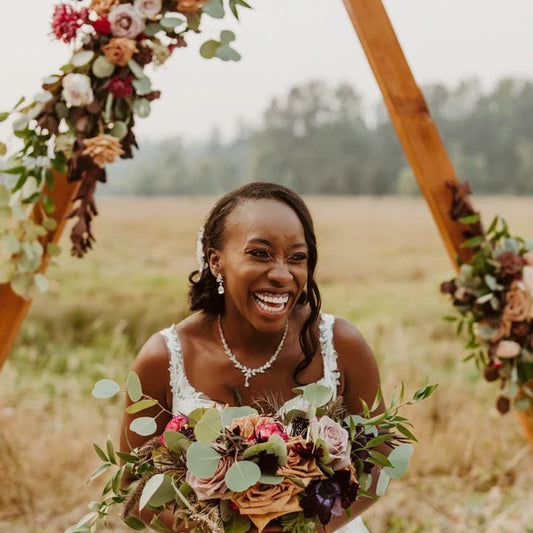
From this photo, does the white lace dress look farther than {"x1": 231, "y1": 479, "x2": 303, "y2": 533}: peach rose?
Yes

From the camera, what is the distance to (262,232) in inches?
73.4

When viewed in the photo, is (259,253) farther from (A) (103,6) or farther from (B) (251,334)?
(A) (103,6)

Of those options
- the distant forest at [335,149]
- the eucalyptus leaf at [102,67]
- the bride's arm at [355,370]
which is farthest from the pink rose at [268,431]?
the distant forest at [335,149]

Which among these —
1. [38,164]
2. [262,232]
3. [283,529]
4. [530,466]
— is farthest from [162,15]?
[530,466]

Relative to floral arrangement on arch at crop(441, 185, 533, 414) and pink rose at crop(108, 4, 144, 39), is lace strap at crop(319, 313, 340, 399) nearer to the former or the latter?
floral arrangement on arch at crop(441, 185, 533, 414)

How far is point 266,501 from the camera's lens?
1.44 meters

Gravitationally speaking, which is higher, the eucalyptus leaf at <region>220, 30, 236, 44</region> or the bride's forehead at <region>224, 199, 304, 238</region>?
the eucalyptus leaf at <region>220, 30, 236, 44</region>

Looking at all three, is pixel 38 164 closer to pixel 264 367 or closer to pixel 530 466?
pixel 264 367

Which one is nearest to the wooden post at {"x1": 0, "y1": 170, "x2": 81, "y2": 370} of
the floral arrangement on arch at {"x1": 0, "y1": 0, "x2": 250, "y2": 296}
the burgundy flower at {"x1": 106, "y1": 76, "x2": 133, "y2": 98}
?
the floral arrangement on arch at {"x1": 0, "y1": 0, "x2": 250, "y2": 296}

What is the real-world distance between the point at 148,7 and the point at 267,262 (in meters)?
0.84

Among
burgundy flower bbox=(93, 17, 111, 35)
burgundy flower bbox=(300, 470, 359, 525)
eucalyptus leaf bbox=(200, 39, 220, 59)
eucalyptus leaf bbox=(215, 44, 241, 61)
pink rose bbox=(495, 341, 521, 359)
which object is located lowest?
pink rose bbox=(495, 341, 521, 359)

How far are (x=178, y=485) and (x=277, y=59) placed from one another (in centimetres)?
287

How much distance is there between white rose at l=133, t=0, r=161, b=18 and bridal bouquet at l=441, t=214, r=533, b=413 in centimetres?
124

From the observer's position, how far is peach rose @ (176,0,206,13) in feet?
7.00
